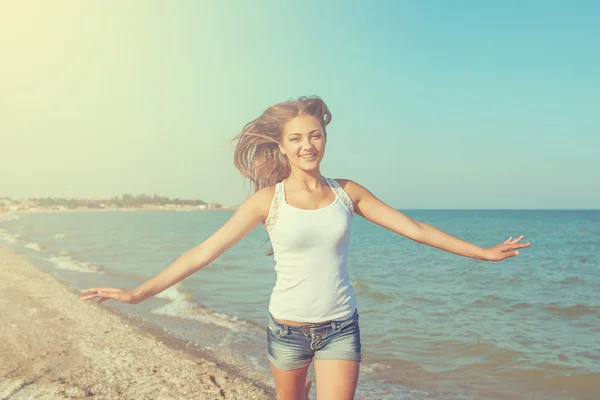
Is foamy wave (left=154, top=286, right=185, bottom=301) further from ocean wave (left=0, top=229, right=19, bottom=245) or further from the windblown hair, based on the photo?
ocean wave (left=0, top=229, right=19, bottom=245)

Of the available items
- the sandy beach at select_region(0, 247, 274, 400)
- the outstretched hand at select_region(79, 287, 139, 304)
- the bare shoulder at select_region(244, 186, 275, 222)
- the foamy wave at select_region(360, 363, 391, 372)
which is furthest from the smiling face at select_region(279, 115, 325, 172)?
the foamy wave at select_region(360, 363, 391, 372)

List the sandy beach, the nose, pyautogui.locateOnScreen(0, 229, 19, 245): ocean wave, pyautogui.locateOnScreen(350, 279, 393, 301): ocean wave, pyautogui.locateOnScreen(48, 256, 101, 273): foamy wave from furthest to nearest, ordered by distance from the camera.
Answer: pyautogui.locateOnScreen(0, 229, 19, 245): ocean wave, pyautogui.locateOnScreen(48, 256, 101, 273): foamy wave, pyautogui.locateOnScreen(350, 279, 393, 301): ocean wave, the sandy beach, the nose

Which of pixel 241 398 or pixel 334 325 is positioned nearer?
pixel 334 325

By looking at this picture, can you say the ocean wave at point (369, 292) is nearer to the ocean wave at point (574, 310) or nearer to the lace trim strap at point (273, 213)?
the ocean wave at point (574, 310)

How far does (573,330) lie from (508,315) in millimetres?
1607

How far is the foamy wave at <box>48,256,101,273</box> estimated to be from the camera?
19.4m

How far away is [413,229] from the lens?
3.48 meters

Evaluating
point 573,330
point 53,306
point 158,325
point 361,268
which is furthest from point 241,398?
point 361,268

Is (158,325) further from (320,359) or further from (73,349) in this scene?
(320,359)

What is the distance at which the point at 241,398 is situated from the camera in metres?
5.63

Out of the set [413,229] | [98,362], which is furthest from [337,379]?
[98,362]

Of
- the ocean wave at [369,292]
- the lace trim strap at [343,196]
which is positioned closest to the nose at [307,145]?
the lace trim strap at [343,196]

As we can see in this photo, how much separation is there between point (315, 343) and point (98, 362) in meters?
4.33

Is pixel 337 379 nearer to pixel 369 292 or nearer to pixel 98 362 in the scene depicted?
pixel 98 362
